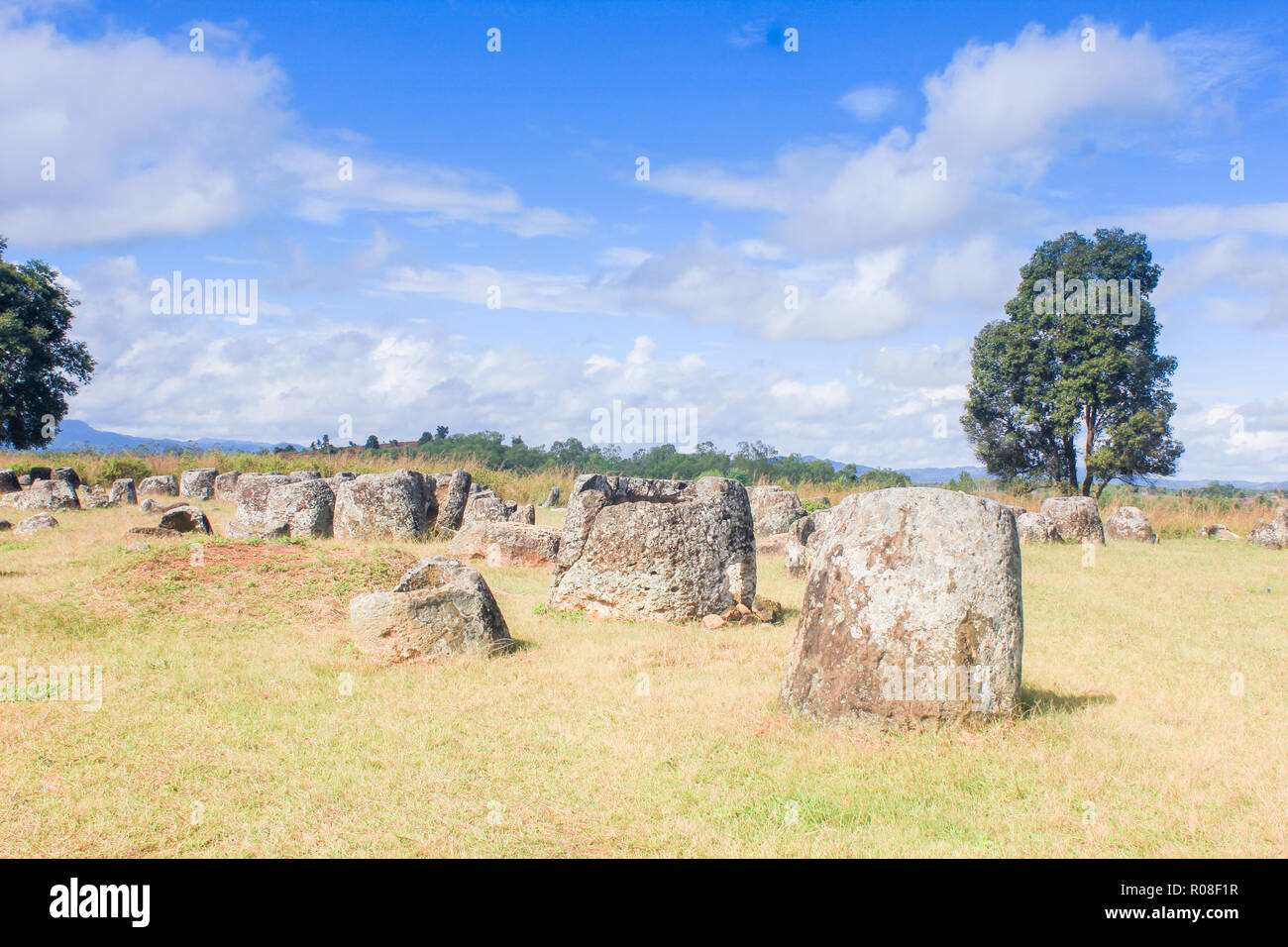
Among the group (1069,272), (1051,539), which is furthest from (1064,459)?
(1051,539)

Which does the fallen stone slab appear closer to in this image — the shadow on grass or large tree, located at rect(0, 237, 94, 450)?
the shadow on grass

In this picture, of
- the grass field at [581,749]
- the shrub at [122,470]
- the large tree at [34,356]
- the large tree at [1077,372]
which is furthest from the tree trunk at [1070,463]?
the large tree at [34,356]

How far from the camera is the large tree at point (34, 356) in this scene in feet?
112

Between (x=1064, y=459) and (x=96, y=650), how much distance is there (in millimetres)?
33096

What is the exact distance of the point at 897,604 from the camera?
6098mm

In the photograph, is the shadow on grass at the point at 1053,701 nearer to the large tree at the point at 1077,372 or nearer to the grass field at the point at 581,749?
the grass field at the point at 581,749

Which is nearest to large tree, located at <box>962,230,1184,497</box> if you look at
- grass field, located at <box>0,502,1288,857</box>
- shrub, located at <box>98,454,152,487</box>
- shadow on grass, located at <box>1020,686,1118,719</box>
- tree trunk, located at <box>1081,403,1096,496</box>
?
tree trunk, located at <box>1081,403,1096,496</box>

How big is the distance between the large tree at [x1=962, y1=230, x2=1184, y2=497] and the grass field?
23188mm

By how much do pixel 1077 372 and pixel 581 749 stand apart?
101ft

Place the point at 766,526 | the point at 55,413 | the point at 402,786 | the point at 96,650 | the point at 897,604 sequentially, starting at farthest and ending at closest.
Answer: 1. the point at 55,413
2. the point at 766,526
3. the point at 96,650
4. the point at 897,604
5. the point at 402,786

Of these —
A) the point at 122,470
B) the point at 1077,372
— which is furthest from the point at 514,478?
the point at 1077,372

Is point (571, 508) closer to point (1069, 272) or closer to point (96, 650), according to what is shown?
point (96, 650)

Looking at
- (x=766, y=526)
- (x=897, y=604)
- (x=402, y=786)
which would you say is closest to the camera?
(x=402, y=786)

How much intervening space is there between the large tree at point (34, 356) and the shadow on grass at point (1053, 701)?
129 feet
